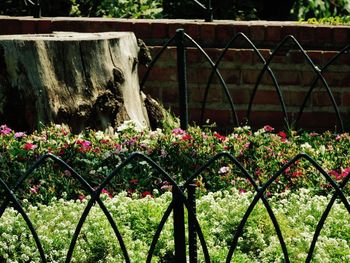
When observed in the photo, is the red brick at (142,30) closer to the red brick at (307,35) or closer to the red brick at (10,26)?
the red brick at (10,26)

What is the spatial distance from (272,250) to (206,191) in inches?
33.5

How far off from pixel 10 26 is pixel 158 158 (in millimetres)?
2110

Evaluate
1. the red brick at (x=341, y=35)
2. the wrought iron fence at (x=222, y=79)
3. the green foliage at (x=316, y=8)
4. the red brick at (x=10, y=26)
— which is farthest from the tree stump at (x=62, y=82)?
the green foliage at (x=316, y=8)

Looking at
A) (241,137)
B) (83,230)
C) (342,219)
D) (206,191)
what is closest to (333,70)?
(241,137)

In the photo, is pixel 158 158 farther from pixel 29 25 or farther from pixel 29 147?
pixel 29 25

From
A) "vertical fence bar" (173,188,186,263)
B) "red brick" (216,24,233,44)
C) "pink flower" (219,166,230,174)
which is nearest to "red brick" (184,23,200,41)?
"red brick" (216,24,233,44)

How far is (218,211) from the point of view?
4.25 m

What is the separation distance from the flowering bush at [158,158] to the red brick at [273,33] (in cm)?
109

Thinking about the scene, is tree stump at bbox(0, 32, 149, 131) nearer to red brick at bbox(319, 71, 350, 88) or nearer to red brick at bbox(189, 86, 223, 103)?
red brick at bbox(189, 86, 223, 103)

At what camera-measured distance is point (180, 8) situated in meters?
8.26

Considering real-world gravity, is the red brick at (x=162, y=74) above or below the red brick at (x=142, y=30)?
below

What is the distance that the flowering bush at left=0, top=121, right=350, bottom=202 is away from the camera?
4770 mm

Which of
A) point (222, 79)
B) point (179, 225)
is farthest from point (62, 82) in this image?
point (179, 225)

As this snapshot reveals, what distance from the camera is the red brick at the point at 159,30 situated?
6.45 meters
